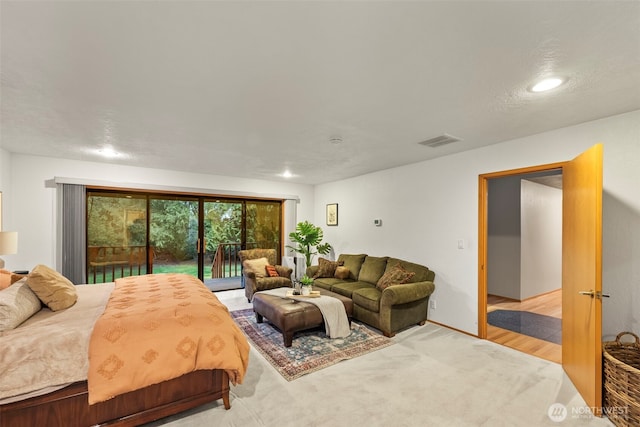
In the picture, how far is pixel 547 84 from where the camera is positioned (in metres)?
2.05

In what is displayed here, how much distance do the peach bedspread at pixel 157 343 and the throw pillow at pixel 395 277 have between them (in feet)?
7.68

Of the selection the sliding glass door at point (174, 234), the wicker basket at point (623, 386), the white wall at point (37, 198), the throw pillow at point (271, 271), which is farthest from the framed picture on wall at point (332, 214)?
the wicker basket at point (623, 386)

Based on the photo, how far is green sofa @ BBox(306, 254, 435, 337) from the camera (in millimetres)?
3602

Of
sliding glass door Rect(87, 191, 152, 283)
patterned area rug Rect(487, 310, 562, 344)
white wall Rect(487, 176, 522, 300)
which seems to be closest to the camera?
patterned area rug Rect(487, 310, 562, 344)

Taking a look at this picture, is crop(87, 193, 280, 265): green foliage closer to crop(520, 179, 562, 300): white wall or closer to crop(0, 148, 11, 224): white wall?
crop(0, 148, 11, 224): white wall

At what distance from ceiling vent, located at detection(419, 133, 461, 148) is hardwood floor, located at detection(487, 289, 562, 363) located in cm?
255

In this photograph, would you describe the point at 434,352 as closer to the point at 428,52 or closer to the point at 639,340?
the point at 639,340

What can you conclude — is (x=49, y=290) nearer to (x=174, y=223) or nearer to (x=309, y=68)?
(x=309, y=68)

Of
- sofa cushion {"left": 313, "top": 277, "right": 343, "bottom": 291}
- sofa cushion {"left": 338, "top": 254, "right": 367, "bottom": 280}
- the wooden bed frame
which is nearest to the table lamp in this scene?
the wooden bed frame

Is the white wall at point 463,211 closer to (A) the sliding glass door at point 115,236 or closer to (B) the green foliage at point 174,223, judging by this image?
(B) the green foliage at point 174,223

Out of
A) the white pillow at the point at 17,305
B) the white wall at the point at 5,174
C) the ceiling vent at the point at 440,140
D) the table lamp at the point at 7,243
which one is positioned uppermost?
the ceiling vent at the point at 440,140

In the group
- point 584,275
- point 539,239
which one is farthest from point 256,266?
point 539,239

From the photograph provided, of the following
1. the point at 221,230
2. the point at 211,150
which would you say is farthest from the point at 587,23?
the point at 221,230

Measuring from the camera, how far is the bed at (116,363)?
1.71 m
